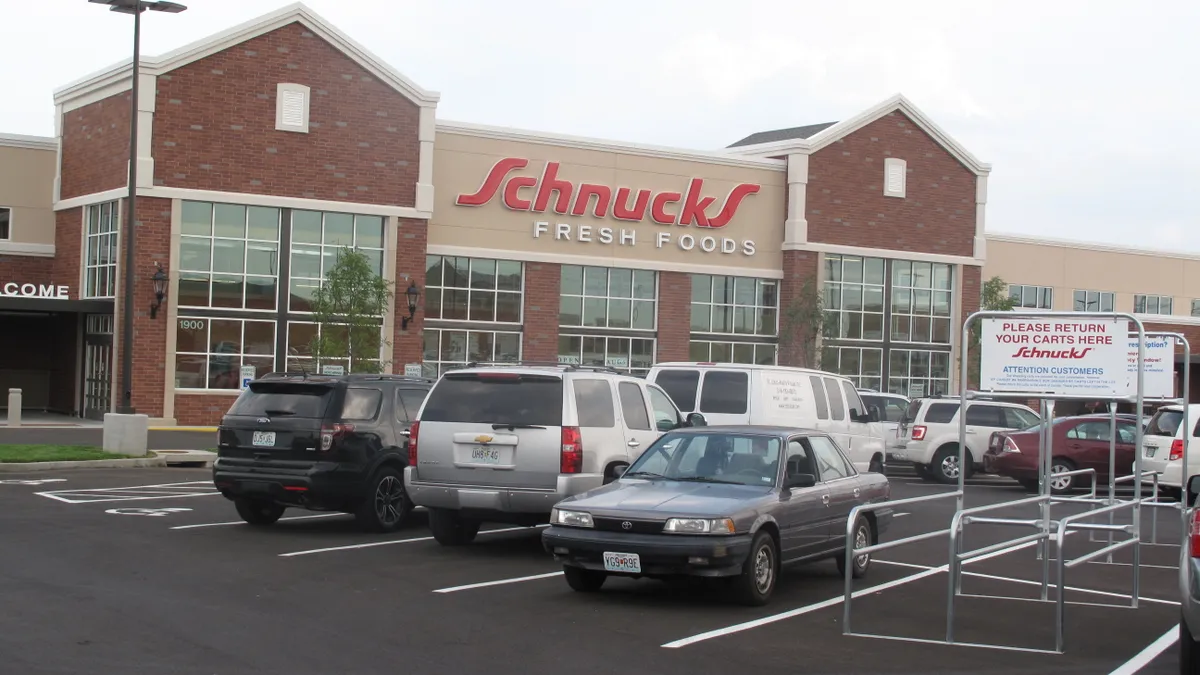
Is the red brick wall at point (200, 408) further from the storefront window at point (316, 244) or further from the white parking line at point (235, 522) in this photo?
the white parking line at point (235, 522)

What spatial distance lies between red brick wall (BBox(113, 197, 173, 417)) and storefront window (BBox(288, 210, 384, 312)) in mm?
3572

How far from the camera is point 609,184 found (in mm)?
43000

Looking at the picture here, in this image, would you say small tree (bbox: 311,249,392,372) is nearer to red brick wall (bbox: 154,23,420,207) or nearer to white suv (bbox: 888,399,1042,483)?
red brick wall (bbox: 154,23,420,207)

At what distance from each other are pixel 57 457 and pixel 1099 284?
4638cm

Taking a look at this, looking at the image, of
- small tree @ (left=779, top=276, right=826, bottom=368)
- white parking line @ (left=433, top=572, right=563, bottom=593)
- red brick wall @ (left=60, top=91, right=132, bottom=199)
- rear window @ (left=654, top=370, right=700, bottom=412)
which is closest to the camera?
white parking line @ (left=433, top=572, right=563, bottom=593)

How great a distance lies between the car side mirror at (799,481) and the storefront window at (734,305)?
3310cm

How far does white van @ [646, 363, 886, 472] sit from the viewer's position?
19.0m

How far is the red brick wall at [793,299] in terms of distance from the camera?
45375 mm

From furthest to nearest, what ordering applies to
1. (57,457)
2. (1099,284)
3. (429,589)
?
(1099,284) → (57,457) → (429,589)

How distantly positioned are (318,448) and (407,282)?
24544 mm

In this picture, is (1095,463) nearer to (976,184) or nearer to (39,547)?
(39,547)

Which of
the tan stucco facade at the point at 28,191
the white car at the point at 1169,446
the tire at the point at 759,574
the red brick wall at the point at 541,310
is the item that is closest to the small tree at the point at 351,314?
the red brick wall at the point at 541,310

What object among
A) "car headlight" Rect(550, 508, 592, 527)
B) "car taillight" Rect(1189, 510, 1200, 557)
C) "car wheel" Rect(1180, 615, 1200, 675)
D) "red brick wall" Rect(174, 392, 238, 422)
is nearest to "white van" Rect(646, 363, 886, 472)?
"car headlight" Rect(550, 508, 592, 527)

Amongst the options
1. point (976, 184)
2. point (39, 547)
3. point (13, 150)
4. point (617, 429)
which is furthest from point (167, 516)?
point (976, 184)
